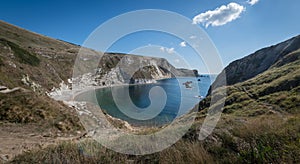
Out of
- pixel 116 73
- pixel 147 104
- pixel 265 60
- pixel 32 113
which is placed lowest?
pixel 147 104

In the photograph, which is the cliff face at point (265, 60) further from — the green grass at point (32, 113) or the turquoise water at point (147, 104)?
the green grass at point (32, 113)

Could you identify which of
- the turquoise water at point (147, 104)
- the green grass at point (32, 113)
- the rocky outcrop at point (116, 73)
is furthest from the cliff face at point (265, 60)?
the green grass at point (32, 113)

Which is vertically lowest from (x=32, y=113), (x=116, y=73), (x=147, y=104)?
(x=147, y=104)

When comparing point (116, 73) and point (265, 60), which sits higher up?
point (116, 73)

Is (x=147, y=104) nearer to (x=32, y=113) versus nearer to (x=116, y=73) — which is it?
(x=32, y=113)

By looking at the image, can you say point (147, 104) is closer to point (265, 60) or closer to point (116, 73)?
point (265, 60)

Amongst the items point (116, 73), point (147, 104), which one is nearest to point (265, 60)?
point (147, 104)

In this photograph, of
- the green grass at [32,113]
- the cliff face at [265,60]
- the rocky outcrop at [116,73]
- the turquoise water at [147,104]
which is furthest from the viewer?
the rocky outcrop at [116,73]

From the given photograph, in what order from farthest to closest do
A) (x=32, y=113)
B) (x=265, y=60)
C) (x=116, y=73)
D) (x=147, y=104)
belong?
(x=116, y=73), (x=147, y=104), (x=265, y=60), (x=32, y=113)

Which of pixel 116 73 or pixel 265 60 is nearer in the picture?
pixel 265 60

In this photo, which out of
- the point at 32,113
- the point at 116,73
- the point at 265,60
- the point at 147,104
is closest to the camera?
the point at 32,113

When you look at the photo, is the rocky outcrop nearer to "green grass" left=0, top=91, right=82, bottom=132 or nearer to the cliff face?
the cliff face
